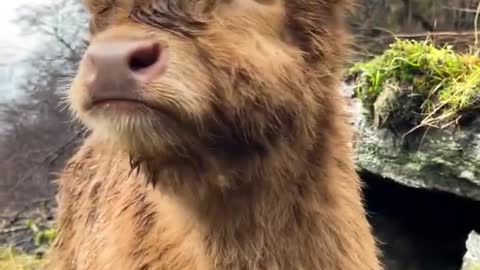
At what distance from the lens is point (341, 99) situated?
131 inches

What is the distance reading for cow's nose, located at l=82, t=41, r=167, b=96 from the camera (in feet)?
7.98

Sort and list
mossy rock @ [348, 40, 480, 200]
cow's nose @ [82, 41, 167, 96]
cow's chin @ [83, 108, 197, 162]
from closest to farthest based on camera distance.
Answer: cow's nose @ [82, 41, 167, 96], cow's chin @ [83, 108, 197, 162], mossy rock @ [348, 40, 480, 200]

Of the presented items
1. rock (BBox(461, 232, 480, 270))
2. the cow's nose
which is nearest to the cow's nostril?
the cow's nose

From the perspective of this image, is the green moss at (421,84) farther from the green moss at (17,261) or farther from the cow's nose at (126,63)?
the green moss at (17,261)

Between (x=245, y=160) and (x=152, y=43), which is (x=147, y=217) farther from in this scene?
(x=152, y=43)

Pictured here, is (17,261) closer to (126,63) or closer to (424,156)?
(424,156)

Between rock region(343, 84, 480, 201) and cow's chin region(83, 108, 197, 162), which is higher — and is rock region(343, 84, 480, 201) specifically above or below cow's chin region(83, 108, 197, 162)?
below

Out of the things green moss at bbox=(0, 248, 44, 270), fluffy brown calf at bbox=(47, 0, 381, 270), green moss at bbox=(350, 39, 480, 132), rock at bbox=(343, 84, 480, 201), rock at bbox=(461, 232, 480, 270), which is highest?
fluffy brown calf at bbox=(47, 0, 381, 270)

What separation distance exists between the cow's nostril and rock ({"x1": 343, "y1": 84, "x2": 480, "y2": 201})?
2.51 meters

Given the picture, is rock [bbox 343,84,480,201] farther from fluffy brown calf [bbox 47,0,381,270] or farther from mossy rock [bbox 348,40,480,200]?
fluffy brown calf [bbox 47,0,381,270]

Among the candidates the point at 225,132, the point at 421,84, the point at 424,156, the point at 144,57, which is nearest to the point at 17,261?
the point at 424,156

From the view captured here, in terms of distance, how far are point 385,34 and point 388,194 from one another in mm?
2127

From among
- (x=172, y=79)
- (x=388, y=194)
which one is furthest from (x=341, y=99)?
(x=388, y=194)

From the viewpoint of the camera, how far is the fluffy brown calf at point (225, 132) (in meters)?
2.52
